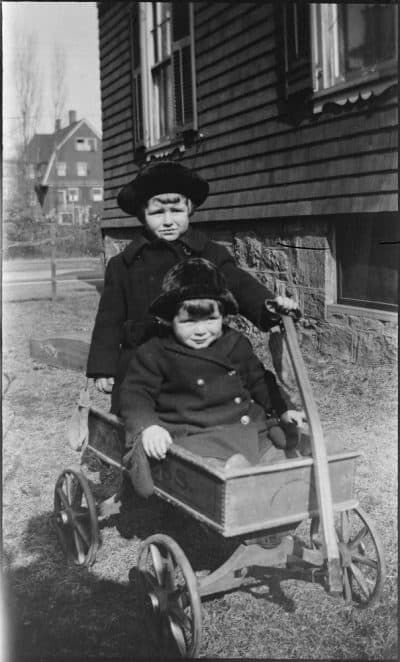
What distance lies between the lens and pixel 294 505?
2236mm

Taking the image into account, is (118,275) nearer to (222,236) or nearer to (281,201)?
(281,201)

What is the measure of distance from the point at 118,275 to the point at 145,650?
1631mm

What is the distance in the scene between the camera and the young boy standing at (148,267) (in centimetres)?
288

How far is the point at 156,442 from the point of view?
2.40 m

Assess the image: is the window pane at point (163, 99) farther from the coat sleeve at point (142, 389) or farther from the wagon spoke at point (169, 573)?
the wagon spoke at point (169, 573)

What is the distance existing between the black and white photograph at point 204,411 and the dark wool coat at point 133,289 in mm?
11

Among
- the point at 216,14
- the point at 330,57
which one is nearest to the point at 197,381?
the point at 330,57

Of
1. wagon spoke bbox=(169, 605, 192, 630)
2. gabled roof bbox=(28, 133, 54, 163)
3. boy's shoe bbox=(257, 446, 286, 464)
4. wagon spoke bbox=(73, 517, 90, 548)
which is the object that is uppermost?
gabled roof bbox=(28, 133, 54, 163)

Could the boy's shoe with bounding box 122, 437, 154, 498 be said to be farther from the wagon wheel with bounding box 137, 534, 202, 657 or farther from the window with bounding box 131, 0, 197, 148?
the window with bounding box 131, 0, 197, 148

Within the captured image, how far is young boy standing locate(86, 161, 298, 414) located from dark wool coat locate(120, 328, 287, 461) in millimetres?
272

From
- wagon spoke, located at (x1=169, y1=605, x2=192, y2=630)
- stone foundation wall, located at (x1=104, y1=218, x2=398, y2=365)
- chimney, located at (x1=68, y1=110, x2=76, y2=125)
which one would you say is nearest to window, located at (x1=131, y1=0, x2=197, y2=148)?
stone foundation wall, located at (x1=104, y1=218, x2=398, y2=365)

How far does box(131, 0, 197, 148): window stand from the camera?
6.18m

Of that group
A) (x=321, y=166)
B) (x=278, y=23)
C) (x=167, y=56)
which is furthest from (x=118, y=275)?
(x=167, y=56)

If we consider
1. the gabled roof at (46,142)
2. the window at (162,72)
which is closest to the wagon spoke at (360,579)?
the gabled roof at (46,142)
